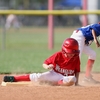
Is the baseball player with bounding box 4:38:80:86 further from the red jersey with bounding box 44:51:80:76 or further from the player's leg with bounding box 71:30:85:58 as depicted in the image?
the player's leg with bounding box 71:30:85:58

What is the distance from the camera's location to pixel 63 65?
7496 mm

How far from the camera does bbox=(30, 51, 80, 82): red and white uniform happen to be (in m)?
7.48

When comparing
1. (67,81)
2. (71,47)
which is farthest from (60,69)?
(71,47)

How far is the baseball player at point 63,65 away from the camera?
7.34 meters

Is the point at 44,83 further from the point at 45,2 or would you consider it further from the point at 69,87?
the point at 45,2

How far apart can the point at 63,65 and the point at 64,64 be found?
24 mm

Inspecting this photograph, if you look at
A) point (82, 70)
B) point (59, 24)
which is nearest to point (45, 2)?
point (59, 24)

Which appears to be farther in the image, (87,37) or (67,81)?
(87,37)

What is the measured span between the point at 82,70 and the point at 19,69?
1.38m

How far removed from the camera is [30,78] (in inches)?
300

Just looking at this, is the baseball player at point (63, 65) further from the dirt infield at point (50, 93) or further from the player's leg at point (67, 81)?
the dirt infield at point (50, 93)

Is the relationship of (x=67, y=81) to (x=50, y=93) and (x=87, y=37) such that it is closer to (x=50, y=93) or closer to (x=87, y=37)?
(x=50, y=93)

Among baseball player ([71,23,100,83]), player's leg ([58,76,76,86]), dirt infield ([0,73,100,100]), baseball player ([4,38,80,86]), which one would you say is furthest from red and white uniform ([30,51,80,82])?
baseball player ([71,23,100,83])

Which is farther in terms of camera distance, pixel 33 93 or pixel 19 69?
pixel 19 69
